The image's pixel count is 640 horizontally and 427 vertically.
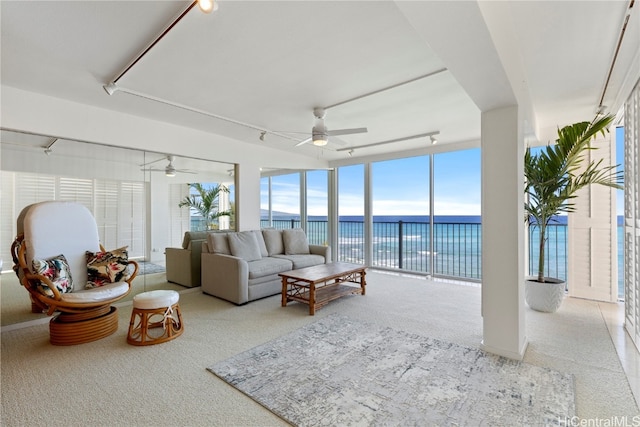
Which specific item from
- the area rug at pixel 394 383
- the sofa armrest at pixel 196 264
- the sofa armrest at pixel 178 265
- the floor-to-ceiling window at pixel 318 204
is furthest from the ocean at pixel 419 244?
the sofa armrest at pixel 178 265

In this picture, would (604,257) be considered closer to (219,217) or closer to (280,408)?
(280,408)

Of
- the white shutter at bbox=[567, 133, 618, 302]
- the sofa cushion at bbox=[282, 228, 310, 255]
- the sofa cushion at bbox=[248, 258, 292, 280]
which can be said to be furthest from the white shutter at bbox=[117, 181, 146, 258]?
the white shutter at bbox=[567, 133, 618, 302]

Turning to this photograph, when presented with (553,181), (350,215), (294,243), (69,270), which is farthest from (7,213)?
A: (553,181)

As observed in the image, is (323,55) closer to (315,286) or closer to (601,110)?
(315,286)

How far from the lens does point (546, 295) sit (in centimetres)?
334

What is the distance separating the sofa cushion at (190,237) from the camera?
14.8 feet

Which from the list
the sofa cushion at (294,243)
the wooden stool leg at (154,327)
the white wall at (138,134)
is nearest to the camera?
the wooden stool leg at (154,327)

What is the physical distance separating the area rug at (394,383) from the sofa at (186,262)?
7.61ft

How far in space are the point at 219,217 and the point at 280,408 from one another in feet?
12.1

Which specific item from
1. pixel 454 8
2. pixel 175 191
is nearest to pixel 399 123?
pixel 454 8

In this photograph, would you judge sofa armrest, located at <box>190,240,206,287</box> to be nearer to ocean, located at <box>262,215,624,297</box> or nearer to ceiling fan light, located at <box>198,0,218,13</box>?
ocean, located at <box>262,215,624,297</box>

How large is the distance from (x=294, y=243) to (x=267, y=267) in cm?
120

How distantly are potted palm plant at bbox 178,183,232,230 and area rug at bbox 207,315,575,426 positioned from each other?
281cm

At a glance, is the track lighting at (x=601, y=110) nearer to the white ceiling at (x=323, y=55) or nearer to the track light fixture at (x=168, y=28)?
the white ceiling at (x=323, y=55)
